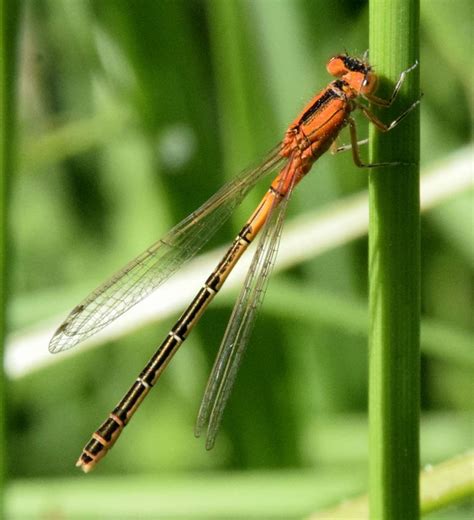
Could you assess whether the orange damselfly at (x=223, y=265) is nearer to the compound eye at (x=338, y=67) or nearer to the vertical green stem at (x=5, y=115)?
the compound eye at (x=338, y=67)

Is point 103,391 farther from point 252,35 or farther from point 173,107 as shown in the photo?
point 252,35

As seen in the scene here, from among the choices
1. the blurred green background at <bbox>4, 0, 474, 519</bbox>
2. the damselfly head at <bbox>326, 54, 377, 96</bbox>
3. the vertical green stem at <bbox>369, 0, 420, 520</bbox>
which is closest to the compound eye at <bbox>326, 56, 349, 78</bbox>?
the damselfly head at <bbox>326, 54, 377, 96</bbox>

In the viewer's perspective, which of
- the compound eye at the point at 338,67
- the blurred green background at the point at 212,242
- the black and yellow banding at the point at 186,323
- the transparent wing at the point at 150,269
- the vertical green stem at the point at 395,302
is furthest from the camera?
the blurred green background at the point at 212,242

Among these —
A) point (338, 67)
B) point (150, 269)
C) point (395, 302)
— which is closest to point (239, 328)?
point (150, 269)

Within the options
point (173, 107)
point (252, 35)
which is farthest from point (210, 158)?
point (252, 35)

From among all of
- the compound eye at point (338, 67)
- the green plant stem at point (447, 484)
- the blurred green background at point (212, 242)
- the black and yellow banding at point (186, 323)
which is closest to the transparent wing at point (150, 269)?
the black and yellow banding at point (186, 323)

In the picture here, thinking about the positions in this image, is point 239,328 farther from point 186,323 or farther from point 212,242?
point 212,242

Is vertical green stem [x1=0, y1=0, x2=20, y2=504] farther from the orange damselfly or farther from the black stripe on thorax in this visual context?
the black stripe on thorax
